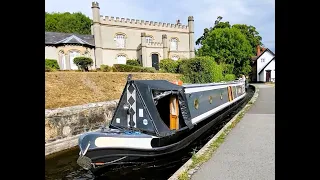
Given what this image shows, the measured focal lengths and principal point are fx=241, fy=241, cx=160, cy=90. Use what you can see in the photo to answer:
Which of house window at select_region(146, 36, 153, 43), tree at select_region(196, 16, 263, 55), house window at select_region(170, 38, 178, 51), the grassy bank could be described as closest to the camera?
the grassy bank

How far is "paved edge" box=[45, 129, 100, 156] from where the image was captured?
26.0 ft

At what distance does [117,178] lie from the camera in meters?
5.91

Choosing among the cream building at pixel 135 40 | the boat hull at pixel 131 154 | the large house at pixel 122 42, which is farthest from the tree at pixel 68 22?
the boat hull at pixel 131 154

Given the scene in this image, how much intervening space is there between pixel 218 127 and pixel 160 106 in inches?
165

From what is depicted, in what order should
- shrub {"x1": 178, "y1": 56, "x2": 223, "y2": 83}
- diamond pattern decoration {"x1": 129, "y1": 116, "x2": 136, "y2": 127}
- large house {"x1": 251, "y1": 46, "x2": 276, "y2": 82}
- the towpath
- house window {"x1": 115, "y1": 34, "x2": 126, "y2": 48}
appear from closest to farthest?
1. the towpath
2. diamond pattern decoration {"x1": 129, "y1": 116, "x2": 136, "y2": 127}
3. shrub {"x1": 178, "y1": 56, "x2": 223, "y2": 83}
4. house window {"x1": 115, "y1": 34, "x2": 126, "y2": 48}
5. large house {"x1": 251, "y1": 46, "x2": 276, "y2": 82}

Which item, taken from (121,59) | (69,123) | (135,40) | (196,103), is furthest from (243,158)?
(135,40)

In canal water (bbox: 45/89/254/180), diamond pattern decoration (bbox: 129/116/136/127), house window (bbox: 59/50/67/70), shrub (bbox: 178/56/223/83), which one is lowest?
canal water (bbox: 45/89/254/180)

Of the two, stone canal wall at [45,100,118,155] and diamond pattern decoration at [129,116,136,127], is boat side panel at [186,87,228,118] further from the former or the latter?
stone canal wall at [45,100,118,155]

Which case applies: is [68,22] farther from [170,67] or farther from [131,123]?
[131,123]

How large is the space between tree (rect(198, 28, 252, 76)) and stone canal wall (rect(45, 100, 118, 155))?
3576 cm

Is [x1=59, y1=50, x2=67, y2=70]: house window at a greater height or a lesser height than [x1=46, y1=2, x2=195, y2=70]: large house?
lesser

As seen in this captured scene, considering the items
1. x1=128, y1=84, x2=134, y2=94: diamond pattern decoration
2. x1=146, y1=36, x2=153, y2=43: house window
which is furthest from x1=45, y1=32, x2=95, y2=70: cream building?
x1=128, y1=84, x2=134, y2=94: diamond pattern decoration
